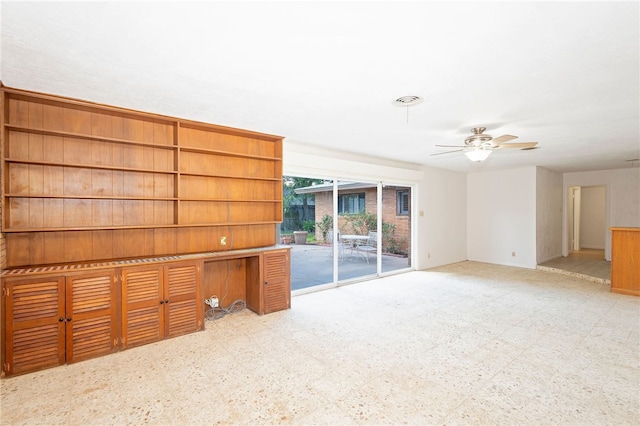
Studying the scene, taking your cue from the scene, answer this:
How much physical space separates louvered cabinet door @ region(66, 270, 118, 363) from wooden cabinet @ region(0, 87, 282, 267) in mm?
496

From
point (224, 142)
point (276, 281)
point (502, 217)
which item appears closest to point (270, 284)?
point (276, 281)

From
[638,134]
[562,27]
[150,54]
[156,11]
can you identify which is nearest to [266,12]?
[156,11]

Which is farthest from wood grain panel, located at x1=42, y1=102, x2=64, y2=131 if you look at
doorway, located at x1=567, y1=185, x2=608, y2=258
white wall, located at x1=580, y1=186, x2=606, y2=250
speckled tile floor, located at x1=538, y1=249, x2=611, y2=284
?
white wall, located at x1=580, y1=186, x2=606, y2=250

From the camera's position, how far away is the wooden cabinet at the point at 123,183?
284 centimetres

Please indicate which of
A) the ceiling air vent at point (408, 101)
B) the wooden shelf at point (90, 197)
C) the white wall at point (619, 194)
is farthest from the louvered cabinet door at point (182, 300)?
the white wall at point (619, 194)

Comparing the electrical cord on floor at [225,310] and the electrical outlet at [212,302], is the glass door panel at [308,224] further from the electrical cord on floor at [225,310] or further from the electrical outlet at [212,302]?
the electrical outlet at [212,302]

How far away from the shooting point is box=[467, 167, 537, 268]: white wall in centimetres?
699

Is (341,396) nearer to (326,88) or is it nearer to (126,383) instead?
(126,383)

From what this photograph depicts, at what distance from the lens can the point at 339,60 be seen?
2127mm

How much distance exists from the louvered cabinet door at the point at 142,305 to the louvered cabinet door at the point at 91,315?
0.32 feet

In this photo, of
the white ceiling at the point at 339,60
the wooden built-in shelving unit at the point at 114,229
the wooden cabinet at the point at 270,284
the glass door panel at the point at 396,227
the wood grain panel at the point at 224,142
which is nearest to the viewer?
the white ceiling at the point at 339,60

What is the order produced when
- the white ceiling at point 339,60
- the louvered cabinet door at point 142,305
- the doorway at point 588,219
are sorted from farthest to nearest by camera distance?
the doorway at point 588,219 < the louvered cabinet door at point 142,305 < the white ceiling at point 339,60

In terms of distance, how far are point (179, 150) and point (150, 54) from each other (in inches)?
64.2

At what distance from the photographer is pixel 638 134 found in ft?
13.4
